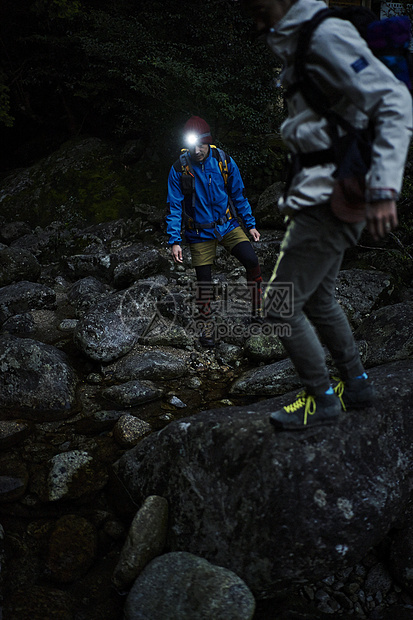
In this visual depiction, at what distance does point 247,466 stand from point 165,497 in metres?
0.62

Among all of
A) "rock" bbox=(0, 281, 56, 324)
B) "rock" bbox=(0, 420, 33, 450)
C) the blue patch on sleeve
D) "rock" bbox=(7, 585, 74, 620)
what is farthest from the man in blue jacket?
"rock" bbox=(7, 585, 74, 620)

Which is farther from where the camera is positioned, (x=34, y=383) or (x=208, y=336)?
(x=208, y=336)

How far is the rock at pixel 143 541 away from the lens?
2.45 meters

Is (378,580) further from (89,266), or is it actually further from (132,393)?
(89,266)

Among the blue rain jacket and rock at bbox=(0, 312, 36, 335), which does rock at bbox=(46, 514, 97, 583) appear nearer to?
the blue rain jacket

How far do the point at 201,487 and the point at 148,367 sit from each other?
7.94 feet

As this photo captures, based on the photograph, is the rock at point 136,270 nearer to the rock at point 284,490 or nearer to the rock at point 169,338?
the rock at point 169,338

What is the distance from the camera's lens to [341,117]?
1889 millimetres

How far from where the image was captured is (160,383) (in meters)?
4.84

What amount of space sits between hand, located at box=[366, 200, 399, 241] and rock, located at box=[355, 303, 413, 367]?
9.23 feet

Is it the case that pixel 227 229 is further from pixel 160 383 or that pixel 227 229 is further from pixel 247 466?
pixel 247 466

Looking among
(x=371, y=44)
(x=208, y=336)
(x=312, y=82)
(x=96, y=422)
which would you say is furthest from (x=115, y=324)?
(x=371, y=44)

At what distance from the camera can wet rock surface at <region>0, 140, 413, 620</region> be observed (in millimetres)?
2375

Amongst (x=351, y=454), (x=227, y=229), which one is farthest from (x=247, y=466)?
(x=227, y=229)
